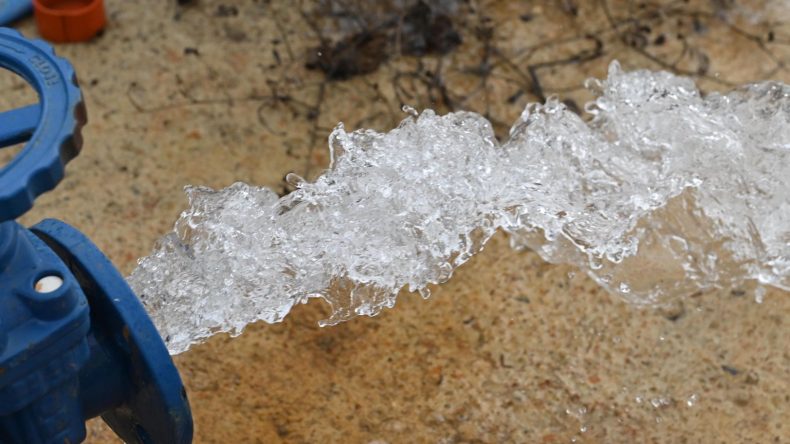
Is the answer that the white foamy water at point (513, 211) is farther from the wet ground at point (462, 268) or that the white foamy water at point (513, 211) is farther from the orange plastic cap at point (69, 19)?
the orange plastic cap at point (69, 19)

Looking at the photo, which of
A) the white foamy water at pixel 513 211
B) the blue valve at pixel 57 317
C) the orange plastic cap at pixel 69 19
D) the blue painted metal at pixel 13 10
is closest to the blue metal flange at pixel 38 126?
the blue valve at pixel 57 317

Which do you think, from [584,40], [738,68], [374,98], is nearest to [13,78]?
[374,98]

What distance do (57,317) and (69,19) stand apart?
74.7 inches

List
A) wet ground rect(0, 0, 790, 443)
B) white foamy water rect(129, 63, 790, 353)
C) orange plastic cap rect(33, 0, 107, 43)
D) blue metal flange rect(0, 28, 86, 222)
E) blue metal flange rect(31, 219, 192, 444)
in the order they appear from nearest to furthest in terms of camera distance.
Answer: blue metal flange rect(0, 28, 86, 222) < blue metal flange rect(31, 219, 192, 444) < white foamy water rect(129, 63, 790, 353) < wet ground rect(0, 0, 790, 443) < orange plastic cap rect(33, 0, 107, 43)

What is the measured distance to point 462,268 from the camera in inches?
98.2

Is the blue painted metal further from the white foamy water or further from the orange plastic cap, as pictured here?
the white foamy water

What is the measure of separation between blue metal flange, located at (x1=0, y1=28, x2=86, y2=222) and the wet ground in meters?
1.05

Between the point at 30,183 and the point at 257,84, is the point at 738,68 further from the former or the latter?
the point at 30,183

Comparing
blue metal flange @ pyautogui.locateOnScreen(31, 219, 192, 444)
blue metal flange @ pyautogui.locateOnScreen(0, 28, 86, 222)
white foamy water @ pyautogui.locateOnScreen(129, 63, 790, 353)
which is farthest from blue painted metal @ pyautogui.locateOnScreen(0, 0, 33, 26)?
blue metal flange @ pyautogui.locateOnScreen(0, 28, 86, 222)

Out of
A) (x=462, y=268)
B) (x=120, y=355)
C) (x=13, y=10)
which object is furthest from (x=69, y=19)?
(x=120, y=355)

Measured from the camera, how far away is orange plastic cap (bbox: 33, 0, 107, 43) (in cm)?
301

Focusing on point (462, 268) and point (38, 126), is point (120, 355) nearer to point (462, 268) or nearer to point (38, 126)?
point (38, 126)

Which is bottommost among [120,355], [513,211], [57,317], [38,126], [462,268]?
[462,268]

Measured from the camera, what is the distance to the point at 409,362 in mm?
2299
